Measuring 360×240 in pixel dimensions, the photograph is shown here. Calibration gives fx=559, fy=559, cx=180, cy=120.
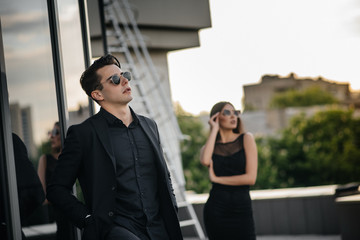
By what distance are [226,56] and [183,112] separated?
9.50 metres

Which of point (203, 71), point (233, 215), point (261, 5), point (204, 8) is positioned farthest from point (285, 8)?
point (233, 215)

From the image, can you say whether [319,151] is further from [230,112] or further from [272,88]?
[230,112]

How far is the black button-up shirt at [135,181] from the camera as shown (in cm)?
290

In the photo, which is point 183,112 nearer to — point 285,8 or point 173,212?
point 285,8

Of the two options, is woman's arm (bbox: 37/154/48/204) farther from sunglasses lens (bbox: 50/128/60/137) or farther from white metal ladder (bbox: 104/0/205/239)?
white metal ladder (bbox: 104/0/205/239)

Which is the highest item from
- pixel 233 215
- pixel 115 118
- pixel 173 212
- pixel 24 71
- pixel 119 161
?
pixel 24 71

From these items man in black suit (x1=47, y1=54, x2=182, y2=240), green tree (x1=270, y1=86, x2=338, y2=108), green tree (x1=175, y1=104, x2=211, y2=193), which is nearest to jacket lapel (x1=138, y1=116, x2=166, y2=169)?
man in black suit (x1=47, y1=54, x2=182, y2=240)

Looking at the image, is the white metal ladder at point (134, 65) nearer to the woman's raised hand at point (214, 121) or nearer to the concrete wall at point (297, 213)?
the concrete wall at point (297, 213)

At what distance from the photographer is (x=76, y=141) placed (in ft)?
9.56

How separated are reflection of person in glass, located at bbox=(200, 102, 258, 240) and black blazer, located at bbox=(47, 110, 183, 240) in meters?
1.72

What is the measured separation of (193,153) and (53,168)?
4278 centimetres

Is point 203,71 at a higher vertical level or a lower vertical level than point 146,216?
higher

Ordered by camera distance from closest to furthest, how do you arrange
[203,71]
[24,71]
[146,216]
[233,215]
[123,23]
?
[146,216] < [24,71] < [233,215] < [123,23] < [203,71]

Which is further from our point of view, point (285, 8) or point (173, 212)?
point (285, 8)
